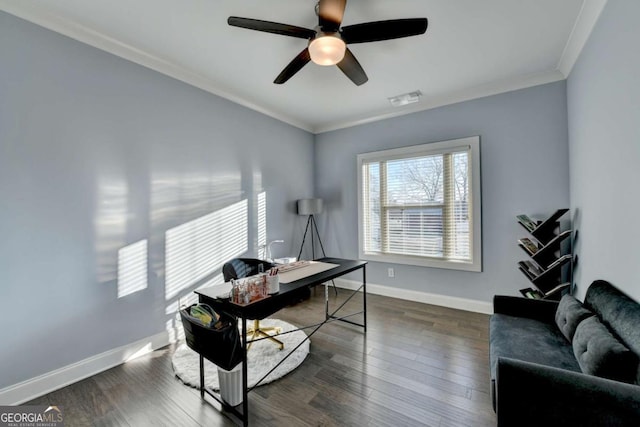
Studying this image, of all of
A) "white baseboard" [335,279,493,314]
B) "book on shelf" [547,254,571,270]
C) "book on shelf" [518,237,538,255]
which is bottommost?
"white baseboard" [335,279,493,314]

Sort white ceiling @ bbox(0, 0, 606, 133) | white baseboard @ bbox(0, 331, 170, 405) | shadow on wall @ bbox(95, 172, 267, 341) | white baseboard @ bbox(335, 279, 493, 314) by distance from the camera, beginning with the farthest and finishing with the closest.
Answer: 1. white baseboard @ bbox(335, 279, 493, 314)
2. shadow on wall @ bbox(95, 172, 267, 341)
3. white ceiling @ bbox(0, 0, 606, 133)
4. white baseboard @ bbox(0, 331, 170, 405)

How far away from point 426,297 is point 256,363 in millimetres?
2444

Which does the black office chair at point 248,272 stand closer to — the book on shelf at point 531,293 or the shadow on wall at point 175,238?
the shadow on wall at point 175,238

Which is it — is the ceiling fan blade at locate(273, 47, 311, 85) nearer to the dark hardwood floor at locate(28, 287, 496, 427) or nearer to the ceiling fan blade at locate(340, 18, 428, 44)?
the ceiling fan blade at locate(340, 18, 428, 44)

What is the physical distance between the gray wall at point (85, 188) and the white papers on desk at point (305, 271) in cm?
119

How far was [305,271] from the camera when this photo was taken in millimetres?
2385

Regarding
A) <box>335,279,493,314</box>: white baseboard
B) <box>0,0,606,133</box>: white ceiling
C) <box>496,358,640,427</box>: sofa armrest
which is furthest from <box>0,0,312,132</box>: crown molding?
<box>496,358,640,427</box>: sofa armrest

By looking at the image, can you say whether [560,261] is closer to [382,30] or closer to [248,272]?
[382,30]

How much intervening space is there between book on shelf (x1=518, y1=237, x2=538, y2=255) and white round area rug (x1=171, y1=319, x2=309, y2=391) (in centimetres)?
245

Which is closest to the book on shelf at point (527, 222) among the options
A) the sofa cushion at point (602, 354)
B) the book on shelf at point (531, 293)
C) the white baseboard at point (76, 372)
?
the book on shelf at point (531, 293)

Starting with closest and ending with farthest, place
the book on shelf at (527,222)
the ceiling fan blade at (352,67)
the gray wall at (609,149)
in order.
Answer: the gray wall at (609,149) < the ceiling fan blade at (352,67) < the book on shelf at (527,222)

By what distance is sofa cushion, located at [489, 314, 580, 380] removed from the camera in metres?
1.53

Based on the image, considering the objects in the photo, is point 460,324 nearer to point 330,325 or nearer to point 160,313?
point 330,325

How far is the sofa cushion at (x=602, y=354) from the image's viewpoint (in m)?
1.15
